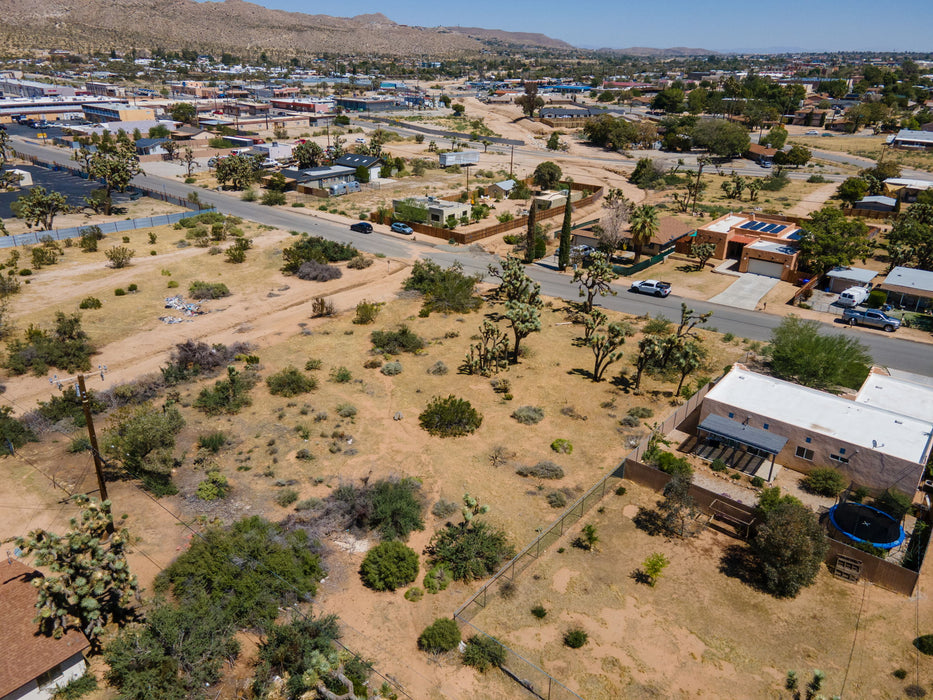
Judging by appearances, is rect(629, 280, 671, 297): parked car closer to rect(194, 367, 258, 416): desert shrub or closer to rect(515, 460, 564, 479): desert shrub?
rect(515, 460, 564, 479): desert shrub

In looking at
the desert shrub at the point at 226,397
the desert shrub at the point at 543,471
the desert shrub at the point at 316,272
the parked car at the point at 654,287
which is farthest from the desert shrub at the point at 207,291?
the parked car at the point at 654,287

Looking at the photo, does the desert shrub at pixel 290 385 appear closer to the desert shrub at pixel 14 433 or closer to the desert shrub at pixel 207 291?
the desert shrub at pixel 14 433

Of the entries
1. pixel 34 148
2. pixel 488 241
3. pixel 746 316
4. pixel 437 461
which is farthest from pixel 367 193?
pixel 34 148

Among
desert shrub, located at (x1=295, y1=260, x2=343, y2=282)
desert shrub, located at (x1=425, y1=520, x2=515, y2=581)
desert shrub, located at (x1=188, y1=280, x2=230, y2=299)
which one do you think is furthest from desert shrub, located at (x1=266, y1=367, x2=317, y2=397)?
desert shrub, located at (x1=295, y1=260, x2=343, y2=282)

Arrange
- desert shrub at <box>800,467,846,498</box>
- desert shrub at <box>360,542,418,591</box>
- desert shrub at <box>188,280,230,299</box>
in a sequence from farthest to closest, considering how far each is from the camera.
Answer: desert shrub at <box>188,280,230,299</box> → desert shrub at <box>800,467,846,498</box> → desert shrub at <box>360,542,418,591</box>

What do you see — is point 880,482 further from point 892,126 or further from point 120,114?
point 892,126

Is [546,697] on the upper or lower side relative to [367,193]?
lower
